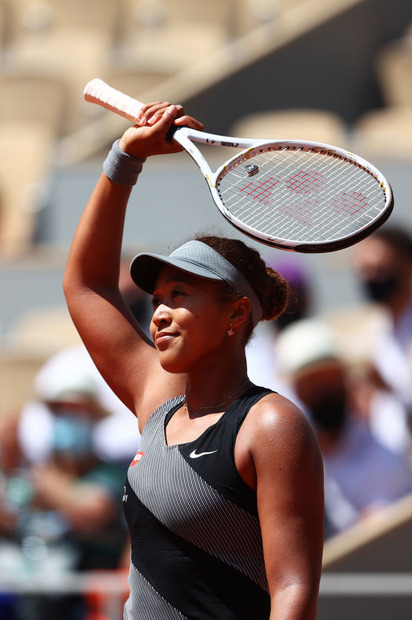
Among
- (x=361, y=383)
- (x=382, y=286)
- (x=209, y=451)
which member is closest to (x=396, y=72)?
(x=382, y=286)

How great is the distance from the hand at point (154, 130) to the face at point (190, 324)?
0.30m

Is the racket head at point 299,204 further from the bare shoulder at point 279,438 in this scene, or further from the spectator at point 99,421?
Answer: the spectator at point 99,421

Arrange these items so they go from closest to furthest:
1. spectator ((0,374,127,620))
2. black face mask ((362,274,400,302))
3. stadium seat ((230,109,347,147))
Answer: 1. spectator ((0,374,127,620))
2. black face mask ((362,274,400,302))
3. stadium seat ((230,109,347,147))

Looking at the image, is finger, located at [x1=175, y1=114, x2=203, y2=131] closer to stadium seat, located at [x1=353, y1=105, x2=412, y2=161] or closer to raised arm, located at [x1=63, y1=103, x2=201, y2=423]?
raised arm, located at [x1=63, y1=103, x2=201, y2=423]

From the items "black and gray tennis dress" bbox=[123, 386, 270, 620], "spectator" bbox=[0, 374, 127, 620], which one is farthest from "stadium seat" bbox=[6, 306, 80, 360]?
"black and gray tennis dress" bbox=[123, 386, 270, 620]

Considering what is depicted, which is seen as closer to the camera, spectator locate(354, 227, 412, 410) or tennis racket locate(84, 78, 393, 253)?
tennis racket locate(84, 78, 393, 253)

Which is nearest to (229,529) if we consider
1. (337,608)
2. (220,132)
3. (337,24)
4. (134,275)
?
(134,275)

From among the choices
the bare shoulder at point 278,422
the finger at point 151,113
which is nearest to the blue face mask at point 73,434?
the finger at point 151,113

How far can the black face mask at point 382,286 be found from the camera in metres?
4.88

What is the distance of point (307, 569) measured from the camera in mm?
1656

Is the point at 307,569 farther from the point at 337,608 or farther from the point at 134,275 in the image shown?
the point at 337,608

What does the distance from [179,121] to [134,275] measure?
31 centimetres

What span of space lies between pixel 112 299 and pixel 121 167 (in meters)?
0.26

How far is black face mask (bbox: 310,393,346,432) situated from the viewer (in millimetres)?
4227
